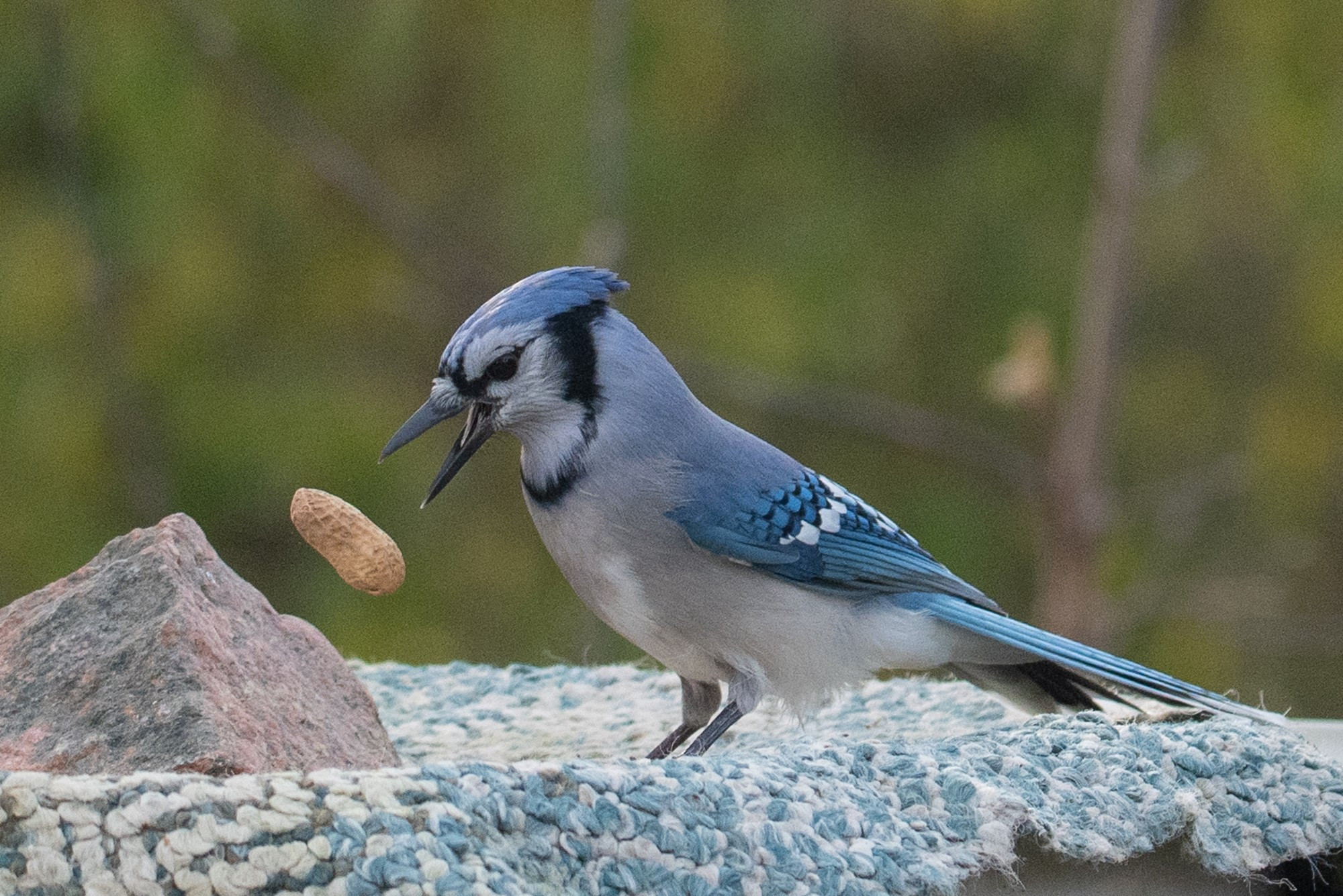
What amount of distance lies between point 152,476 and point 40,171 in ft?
1.67

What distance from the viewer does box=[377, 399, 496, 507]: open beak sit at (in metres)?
1.26

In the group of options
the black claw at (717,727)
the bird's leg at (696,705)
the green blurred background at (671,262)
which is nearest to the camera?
the black claw at (717,727)

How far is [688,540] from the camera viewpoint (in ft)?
4.21

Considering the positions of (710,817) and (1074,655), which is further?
(1074,655)

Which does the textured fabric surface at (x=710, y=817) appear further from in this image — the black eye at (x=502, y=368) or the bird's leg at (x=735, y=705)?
the black eye at (x=502, y=368)

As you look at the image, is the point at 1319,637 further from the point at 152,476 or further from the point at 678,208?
the point at 152,476

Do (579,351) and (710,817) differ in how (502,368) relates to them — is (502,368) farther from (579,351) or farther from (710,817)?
(710,817)

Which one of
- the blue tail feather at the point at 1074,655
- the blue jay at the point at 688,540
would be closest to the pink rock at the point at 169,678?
the blue jay at the point at 688,540

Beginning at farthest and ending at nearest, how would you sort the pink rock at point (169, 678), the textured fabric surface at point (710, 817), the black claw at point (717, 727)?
1. the black claw at point (717, 727)
2. the pink rock at point (169, 678)
3. the textured fabric surface at point (710, 817)

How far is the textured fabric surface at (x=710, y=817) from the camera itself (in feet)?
2.56

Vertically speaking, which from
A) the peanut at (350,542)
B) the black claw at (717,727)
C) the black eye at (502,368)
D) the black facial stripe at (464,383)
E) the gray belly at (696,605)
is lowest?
the peanut at (350,542)

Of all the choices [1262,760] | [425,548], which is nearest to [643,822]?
[1262,760]

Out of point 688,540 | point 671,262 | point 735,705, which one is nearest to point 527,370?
point 688,540

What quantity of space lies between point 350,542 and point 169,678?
10.9 inches
